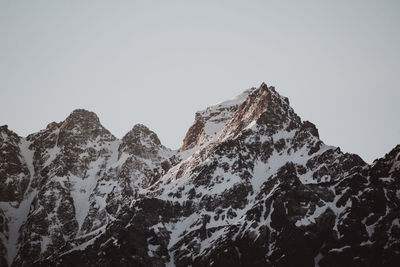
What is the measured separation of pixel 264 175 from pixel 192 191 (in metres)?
27.5

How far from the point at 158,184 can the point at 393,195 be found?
328 feet

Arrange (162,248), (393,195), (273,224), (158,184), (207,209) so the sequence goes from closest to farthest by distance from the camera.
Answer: (393,195), (273,224), (162,248), (207,209), (158,184)

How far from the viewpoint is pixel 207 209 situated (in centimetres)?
14925

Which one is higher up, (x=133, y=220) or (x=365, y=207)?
(x=365, y=207)

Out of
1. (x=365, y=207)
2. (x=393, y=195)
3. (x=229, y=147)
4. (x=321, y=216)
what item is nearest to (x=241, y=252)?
(x=321, y=216)

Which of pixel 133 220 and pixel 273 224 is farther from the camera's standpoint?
pixel 133 220

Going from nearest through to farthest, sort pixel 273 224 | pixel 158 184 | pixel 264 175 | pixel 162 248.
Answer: pixel 273 224 → pixel 162 248 → pixel 264 175 → pixel 158 184

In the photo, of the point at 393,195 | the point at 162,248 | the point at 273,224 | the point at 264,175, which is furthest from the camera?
the point at 264,175

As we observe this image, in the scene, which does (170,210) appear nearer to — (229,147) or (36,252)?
(229,147)

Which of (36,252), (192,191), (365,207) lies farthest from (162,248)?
(36,252)

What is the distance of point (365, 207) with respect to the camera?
107m

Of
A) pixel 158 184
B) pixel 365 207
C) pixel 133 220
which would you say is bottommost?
pixel 133 220

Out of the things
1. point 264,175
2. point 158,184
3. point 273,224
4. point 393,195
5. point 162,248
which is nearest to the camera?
point 393,195

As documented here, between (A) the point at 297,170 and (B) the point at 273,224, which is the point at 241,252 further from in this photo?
(A) the point at 297,170
